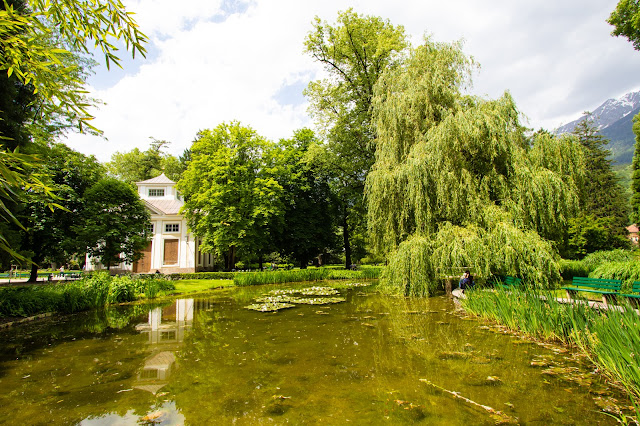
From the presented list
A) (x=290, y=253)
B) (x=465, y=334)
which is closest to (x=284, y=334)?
(x=465, y=334)

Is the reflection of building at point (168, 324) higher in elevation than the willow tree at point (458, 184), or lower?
lower

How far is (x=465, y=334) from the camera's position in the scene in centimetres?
727

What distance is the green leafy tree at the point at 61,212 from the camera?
1683 cm

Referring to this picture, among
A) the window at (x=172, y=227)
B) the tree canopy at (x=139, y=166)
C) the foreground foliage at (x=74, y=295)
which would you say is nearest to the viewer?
the foreground foliage at (x=74, y=295)

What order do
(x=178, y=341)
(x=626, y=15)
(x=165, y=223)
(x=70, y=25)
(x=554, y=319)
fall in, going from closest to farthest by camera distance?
(x=70, y=25) < (x=554, y=319) < (x=178, y=341) < (x=626, y=15) < (x=165, y=223)

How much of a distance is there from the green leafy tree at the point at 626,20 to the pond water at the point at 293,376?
15.8 meters

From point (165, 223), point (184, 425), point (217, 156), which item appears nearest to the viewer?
point (184, 425)

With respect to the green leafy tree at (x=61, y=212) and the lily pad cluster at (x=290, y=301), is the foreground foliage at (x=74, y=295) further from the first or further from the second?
the lily pad cluster at (x=290, y=301)

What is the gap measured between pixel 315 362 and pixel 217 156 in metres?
23.5

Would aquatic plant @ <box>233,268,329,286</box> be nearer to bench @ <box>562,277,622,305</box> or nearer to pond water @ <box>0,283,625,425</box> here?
pond water @ <box>0,283,625,425</box>

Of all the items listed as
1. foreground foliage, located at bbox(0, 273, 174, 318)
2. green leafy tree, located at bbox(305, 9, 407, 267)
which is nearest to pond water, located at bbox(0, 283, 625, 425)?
foreground foliage, located at bbox(0, 273, 174, 318)

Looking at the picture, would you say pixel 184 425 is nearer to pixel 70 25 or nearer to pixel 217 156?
pixel 70 25

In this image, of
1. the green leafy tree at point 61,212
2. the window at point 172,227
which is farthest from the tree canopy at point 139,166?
the green leafy tree at point 61,212

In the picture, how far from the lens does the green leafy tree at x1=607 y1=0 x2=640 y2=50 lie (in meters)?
14.0
